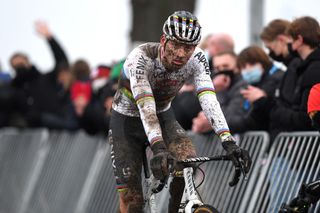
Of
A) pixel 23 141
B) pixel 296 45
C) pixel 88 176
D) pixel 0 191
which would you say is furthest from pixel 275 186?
pixel 0 191

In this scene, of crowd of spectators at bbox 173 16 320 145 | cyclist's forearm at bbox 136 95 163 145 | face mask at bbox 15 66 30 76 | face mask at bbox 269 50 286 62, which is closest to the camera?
cyclist's forearm at bbox 136 95 163 145

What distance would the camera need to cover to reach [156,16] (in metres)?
15.6

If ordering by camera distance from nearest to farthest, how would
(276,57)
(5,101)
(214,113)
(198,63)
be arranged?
(214,113)
(198,63)
(276,57)
(5,101)

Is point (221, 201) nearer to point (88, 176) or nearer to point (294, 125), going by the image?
point (294, 125)

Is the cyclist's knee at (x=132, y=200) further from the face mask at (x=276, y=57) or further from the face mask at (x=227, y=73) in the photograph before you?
the face mask at (x=227, y=73)

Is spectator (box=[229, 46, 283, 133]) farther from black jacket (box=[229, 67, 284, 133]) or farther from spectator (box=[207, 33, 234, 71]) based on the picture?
spectator (box=[207, 33, 234, 71])

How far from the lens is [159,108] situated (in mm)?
8039

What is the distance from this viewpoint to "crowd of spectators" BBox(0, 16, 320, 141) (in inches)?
329

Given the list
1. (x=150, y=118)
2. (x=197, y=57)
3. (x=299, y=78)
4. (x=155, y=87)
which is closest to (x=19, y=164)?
(x=155, y=87)

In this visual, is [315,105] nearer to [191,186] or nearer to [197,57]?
[197,57]

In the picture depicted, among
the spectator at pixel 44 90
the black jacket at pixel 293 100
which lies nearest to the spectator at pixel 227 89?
the black jacket at pixel 293 100

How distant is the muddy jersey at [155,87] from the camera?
7320mm

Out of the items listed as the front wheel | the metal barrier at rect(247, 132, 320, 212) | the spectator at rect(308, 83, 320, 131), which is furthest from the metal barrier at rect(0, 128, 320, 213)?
the front wheel

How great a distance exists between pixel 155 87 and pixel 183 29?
2.46 feet
